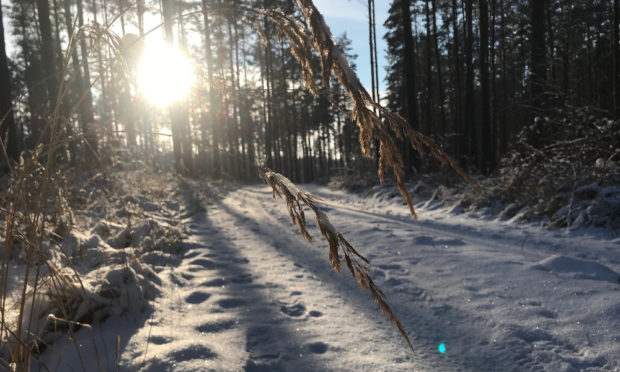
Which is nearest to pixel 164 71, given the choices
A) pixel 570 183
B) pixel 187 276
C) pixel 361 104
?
pixel 361 104

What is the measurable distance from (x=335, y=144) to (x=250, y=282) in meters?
38.2

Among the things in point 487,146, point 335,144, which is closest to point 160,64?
point 487,146

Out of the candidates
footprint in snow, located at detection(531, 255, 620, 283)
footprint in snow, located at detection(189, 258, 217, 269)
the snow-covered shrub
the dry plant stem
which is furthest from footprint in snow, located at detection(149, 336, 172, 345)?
the snow-covered shrub

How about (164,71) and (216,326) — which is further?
(216,326)

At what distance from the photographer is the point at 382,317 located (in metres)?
2.09

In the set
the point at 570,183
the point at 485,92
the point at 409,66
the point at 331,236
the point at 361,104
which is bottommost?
the point at 570,183

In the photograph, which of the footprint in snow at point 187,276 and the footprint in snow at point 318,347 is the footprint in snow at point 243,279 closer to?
the footprint in snow at point 187,276

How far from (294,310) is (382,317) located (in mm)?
559

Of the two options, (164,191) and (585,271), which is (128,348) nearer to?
(585,271)

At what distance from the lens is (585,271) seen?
2.50 meters

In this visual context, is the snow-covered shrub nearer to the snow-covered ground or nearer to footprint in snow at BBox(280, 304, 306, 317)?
the snow-covered ground

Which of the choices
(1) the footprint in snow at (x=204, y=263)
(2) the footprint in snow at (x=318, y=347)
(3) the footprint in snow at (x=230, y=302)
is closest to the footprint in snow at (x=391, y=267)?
(3) the footprint in snow at (x=230, y=302)

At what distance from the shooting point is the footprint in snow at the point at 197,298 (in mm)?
2514

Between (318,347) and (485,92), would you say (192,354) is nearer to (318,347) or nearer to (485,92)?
(318,347)
